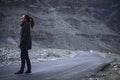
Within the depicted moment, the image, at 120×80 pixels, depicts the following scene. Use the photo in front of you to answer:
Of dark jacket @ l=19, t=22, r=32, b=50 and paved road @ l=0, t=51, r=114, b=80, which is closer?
paved road @ l=0, t=51, r=114, b=80

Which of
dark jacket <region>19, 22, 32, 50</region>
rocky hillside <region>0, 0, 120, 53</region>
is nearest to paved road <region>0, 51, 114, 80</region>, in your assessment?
dark jacket <region>19, 22, 32, 50</region>

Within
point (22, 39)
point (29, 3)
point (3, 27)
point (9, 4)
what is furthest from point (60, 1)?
point (22, 39)

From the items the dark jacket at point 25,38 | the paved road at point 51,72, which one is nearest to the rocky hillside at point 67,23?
the paved road at point 51,72

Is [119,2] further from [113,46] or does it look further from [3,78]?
[3,78]

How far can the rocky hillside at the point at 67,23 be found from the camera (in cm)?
5794

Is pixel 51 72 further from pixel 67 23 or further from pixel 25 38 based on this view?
pixel 67 23

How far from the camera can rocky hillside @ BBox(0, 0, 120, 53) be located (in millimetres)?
57938

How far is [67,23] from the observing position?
65688mm

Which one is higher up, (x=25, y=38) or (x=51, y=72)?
(x=25, y=38)

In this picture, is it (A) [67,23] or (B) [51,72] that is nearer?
(B) [51,72]

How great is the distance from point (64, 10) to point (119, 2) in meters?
16.2

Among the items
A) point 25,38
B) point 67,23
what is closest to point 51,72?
point 25,38

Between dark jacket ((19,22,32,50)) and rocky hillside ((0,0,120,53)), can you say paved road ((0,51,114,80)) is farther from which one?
rocky hillside ((0,0,120,53))

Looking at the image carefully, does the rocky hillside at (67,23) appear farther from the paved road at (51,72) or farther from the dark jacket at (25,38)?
the dark jacket at (25,38)
